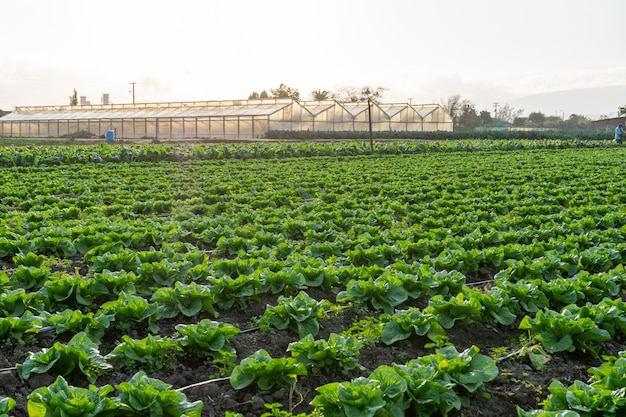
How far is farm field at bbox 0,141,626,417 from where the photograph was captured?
3.73 metres

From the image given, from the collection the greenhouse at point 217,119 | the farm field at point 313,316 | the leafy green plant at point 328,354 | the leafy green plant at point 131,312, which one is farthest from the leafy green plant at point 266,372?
the greenhouse at point 217,119

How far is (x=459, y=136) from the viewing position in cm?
4534

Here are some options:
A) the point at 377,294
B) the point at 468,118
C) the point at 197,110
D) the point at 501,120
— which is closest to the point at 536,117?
the point at 501,120

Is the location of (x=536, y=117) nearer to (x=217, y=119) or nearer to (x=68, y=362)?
(x=217, y=119)

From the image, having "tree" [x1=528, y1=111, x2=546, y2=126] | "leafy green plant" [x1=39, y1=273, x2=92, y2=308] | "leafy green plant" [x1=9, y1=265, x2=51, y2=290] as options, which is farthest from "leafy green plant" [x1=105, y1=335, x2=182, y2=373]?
"tree" [x1=528, y1=111, x2=546, y2=126]

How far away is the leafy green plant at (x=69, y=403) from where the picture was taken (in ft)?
10.7

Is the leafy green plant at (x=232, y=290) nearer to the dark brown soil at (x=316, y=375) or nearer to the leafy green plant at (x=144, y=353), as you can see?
the dark brown soil at (x=316, y=375)

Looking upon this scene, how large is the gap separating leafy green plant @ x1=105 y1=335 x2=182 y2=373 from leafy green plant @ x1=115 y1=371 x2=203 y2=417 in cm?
72

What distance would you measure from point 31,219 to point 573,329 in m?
8.09

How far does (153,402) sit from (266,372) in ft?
2.60

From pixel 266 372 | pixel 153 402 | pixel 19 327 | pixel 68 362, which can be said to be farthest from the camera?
pixel 19 327

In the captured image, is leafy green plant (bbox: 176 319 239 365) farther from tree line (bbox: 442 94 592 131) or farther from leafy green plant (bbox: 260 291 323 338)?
tree line (bbox: 442 94 592 131)

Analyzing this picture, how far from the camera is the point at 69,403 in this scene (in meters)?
3.28

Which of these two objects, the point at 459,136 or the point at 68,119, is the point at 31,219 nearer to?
the point at 459,136
